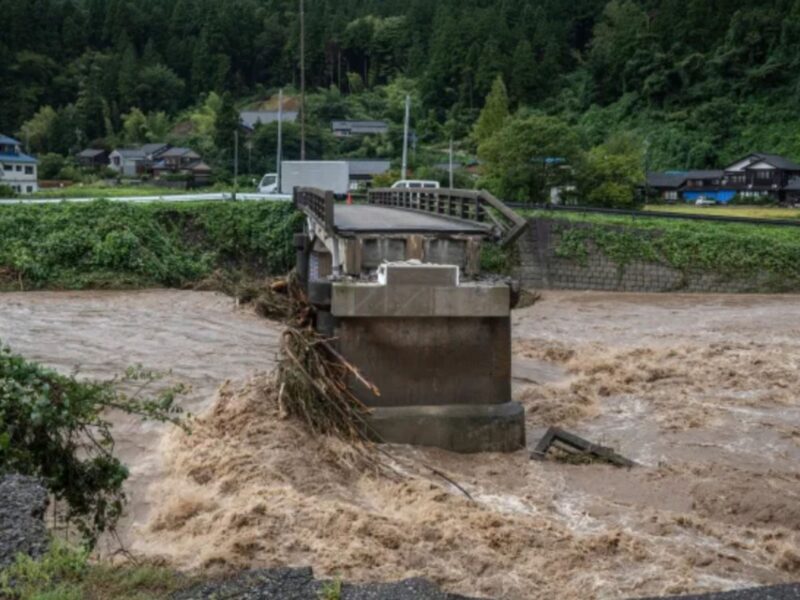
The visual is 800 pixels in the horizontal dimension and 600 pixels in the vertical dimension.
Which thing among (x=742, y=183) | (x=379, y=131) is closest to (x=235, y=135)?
(x=379, y=131)

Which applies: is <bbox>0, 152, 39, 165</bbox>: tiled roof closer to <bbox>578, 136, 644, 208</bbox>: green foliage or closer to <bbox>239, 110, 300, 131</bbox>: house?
<bbox>239, 110, 300, 131</bbox>: house

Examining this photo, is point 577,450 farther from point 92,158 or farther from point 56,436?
point 92,158

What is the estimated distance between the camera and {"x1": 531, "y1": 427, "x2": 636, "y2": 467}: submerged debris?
13406mm

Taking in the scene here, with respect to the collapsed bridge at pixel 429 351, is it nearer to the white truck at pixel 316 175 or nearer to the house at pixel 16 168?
the white truck at pixel 316 175

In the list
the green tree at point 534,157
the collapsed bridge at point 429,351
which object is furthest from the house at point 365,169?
the collapsed bridge at point 429,351

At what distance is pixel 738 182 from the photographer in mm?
64250

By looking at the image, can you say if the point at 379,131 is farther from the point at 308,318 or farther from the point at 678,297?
the point at 308,318

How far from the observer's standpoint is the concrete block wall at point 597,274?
119ft

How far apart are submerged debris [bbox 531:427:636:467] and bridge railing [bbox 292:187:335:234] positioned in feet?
20.0

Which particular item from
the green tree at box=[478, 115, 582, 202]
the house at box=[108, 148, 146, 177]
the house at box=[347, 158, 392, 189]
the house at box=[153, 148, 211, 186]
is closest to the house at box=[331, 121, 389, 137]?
the house at box=[153, 148, 211, 186]

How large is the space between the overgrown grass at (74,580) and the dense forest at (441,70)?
1613 inches

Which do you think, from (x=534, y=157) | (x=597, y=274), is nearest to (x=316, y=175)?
(x=534, y=157)

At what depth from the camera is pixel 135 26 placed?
414 feet

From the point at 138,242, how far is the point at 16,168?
38.4 m
